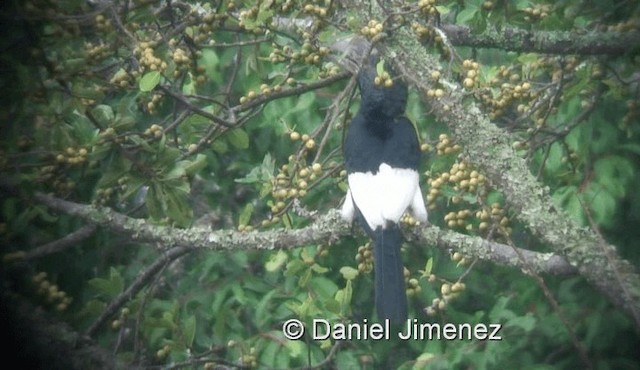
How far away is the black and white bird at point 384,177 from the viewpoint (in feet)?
10.4

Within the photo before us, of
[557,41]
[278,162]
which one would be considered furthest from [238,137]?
[278,162]

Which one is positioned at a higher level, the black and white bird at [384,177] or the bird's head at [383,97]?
the bird's head at [383,97]

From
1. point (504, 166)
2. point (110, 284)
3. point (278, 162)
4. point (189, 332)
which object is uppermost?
point (278, 162)

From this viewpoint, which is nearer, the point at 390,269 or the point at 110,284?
the point at 110,284

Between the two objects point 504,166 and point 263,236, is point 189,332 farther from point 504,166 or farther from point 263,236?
point 504,166

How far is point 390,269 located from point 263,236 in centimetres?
39

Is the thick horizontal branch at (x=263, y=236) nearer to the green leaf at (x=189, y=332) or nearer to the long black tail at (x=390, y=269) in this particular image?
the long black tail at (x=390, y=269)

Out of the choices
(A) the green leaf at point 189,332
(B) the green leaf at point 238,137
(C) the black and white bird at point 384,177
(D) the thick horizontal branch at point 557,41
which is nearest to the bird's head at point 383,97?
(C) the black and white bird at point 384,177

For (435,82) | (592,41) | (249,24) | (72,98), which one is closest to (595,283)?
(435,82)

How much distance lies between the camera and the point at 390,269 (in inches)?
125

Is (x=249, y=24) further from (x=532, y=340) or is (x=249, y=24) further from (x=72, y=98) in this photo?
(x=532, y=340)

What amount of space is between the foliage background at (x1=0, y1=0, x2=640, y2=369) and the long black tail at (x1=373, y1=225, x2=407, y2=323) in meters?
0.06

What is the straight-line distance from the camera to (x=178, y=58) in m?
2.99

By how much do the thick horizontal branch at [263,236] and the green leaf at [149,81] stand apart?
1.30 feet
